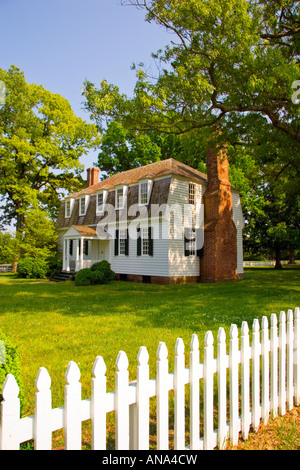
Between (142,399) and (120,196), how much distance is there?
74.8 feet

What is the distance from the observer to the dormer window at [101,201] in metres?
26.2

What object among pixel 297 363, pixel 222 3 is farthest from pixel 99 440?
pixel 222 3

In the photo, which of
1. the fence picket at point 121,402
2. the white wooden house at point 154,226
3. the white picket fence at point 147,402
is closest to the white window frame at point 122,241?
the white wooden house at point 154,226

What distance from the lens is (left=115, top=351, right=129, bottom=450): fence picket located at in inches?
90.2

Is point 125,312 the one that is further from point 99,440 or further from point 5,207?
point 5,207

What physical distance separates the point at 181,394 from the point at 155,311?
7.60m

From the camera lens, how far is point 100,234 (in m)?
25.3

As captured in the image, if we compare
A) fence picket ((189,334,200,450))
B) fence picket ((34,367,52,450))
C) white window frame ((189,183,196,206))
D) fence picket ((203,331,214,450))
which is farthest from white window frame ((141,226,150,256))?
fence picket ((34,367,52,450))

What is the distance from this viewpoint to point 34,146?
32906mm

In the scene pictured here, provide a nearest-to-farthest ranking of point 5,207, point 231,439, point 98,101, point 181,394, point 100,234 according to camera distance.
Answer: point 181,394 → point 231,439 → point 98,101 → point 100,234 → point 5,207

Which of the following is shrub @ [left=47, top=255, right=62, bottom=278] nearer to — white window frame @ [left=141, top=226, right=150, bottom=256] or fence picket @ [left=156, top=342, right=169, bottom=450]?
white window frame @ [left=141, top=226, right=150, bottom=256]

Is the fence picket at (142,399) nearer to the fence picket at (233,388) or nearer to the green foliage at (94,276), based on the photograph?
the fence picket at (233,388)

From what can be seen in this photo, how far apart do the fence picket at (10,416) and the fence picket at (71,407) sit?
295mm

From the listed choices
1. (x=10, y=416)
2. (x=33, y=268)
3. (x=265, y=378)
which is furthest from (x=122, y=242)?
(x=10, y=416)
